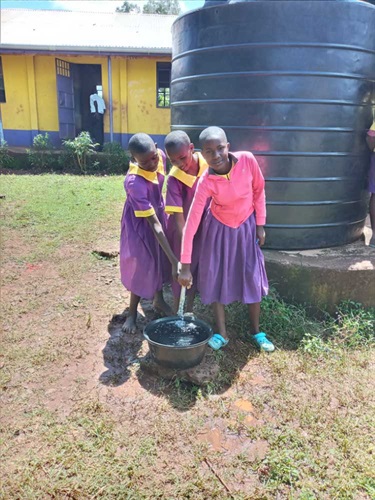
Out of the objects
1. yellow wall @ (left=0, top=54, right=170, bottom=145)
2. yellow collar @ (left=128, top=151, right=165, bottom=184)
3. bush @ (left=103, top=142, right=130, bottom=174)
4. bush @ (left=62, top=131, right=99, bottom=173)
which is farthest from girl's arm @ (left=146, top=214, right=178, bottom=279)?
yellow wall @ (left=0, top=54, right=170, bottom=145)

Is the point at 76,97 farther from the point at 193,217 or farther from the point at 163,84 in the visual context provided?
the point at 193,217

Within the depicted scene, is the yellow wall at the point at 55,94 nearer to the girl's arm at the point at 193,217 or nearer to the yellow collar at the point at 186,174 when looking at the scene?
the yellow collar at the point at 186,174

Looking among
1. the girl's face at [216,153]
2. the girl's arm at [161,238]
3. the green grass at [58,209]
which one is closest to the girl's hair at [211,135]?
the girl's face at [216,153]

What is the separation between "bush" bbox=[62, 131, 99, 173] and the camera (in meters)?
8.93

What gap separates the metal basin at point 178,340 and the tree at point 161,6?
42894mm

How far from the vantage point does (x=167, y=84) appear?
10688 mm

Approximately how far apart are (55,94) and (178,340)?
1014cm

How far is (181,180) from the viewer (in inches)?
102

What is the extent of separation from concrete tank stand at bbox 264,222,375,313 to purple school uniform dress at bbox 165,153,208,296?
24.5 inches

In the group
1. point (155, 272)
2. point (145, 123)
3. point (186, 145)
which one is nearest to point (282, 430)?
point (155, 272)

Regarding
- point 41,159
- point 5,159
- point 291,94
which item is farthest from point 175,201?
point 5,159

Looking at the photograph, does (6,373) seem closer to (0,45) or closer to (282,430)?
(282,430)

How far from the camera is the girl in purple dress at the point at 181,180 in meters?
2.42

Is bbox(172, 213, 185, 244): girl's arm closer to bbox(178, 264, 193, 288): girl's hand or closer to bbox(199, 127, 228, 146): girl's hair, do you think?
bbox(178, 264, 193, 288): girl's hand
